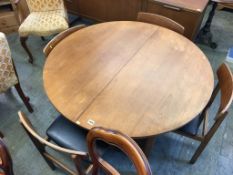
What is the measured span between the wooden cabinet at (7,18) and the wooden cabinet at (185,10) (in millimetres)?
1850

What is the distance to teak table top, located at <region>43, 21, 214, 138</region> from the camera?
1.09m

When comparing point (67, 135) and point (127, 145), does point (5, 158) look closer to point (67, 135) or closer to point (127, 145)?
point (67, 135)

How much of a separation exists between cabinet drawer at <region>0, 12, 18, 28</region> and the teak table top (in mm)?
1632

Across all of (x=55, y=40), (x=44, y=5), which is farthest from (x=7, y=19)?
(x=55, y=40)

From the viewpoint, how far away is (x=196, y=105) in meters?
1.14

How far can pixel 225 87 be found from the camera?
124 cm

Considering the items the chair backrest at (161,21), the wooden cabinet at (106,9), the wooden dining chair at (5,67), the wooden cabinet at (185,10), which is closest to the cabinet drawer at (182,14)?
the wooden cabinet at (185,10)

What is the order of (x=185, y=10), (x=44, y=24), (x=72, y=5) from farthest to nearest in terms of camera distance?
(x=72, y=5) < (x=44, y=24) < (x=185, y=10)

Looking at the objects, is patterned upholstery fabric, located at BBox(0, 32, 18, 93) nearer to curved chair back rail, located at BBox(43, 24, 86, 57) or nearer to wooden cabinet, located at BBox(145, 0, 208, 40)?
curved chair back rail, located at BBox(43, 24, 86, 57)

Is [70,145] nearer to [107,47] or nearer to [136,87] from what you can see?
[136,87]

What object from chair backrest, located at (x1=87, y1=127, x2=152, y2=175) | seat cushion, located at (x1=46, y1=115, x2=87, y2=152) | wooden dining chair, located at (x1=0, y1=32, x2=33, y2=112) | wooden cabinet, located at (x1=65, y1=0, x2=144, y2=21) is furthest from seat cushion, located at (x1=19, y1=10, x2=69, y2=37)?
chair backrest, located at (x1=87, y1=127, x2=152, y2=175)

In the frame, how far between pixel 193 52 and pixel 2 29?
260cm

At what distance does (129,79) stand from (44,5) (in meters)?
1.72

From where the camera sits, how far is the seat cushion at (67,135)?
1262 millimetres
